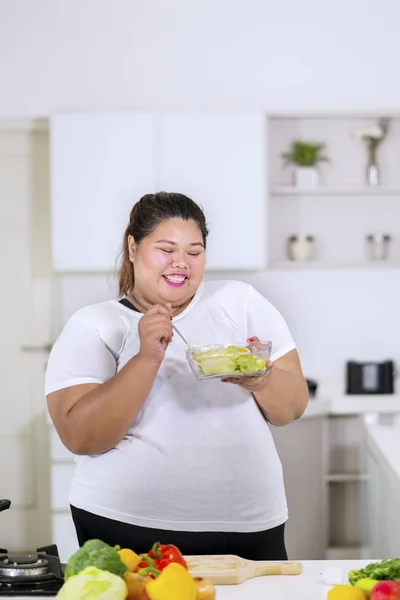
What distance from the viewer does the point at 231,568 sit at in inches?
61.9

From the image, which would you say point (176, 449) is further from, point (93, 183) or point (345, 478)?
point (345, 478)

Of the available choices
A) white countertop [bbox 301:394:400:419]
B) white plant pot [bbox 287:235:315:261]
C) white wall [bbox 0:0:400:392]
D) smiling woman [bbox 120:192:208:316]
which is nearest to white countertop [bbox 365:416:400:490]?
white countertop [bbox 301:394:400:419]

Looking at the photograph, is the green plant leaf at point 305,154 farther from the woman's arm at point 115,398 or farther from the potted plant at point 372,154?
the woman's arm at point 115,398

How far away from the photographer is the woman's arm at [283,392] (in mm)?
1801

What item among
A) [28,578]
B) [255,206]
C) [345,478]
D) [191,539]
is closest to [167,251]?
[191,539]

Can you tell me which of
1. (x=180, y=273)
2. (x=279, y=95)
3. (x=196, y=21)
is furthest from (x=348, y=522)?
(x=180, y=273)

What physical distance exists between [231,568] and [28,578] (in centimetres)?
35

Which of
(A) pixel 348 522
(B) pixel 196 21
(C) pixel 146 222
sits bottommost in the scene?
(A) pixel 348 522

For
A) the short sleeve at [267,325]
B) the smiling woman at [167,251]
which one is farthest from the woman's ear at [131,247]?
the short sleeve at [267,325]

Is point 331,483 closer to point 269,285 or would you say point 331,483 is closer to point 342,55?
point 269,285

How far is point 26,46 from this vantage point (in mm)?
4164

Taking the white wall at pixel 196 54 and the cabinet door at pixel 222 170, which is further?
the white wall at pixel 196 54

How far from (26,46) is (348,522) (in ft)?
8.78

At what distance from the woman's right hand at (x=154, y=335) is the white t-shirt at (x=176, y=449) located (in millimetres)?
114
